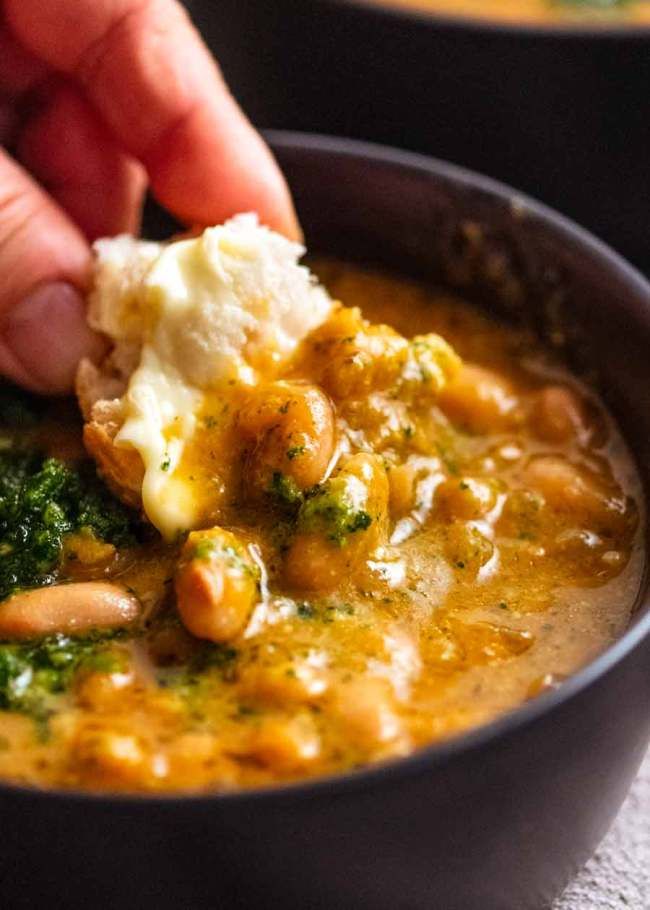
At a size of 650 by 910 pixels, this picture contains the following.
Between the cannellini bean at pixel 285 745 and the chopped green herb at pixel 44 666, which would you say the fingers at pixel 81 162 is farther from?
the cannellini bean at pixel 285 745

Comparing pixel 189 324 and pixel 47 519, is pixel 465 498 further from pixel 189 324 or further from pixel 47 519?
pixel 47 519

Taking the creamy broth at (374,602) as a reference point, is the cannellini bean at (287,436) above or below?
above

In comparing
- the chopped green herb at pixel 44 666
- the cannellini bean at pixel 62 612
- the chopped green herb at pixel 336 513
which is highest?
the chopped green herb at pixel 336 513

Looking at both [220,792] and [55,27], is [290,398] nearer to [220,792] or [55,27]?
[220,792]

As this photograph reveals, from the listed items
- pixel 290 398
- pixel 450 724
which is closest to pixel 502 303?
pixel 290 398

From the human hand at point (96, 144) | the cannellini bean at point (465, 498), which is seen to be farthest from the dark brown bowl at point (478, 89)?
the cannellini bean at point (465, 498)
